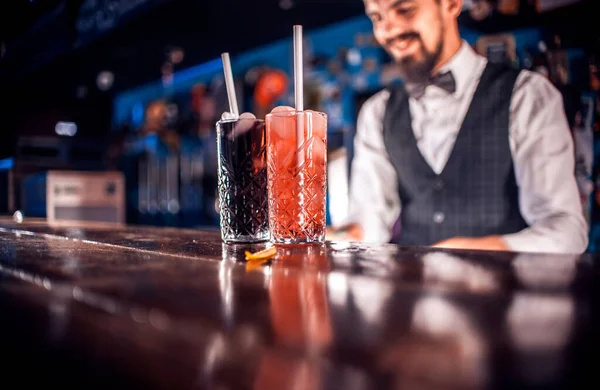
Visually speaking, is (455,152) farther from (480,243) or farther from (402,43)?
(402,43)

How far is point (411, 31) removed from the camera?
3.19 meters

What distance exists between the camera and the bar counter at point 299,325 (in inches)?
9.1

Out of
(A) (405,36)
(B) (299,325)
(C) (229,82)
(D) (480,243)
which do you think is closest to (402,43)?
(A) (405,36)

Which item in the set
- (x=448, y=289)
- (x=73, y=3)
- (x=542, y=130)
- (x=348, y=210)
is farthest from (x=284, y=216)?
(x=73, y=3)

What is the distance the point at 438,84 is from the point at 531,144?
28.0 inches

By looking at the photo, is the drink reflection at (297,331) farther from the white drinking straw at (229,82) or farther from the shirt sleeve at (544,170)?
the shirt sleeve at (544,170)

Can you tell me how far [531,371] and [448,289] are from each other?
21 cm

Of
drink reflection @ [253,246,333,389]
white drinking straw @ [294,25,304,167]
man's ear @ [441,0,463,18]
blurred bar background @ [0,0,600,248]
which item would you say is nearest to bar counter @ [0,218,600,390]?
drink reflection @ [253,246,333,389]

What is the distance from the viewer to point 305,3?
338cm

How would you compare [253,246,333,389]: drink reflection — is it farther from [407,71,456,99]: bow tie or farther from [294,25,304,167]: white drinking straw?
[407,71,456,99]: bow tie

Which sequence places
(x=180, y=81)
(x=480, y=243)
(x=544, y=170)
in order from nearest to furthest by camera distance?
(x=544, y=170), (x=480, y=243), (x=180, y=81)

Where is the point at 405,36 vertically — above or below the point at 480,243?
above

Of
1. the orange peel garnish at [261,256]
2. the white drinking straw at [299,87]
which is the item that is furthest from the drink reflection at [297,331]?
the white drinking straw at [299,87]

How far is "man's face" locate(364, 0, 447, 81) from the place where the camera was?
10.1 ft
